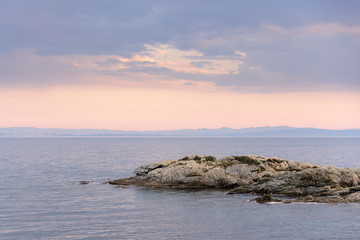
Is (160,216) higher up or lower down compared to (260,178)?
lower down

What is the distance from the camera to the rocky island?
172 ft

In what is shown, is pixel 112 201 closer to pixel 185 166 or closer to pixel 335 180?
pixel 185 166

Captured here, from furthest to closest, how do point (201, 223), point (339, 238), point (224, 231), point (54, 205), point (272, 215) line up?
point (54, 205) → point (272, 215) → point (201, 223) → point (224, 231) → point (339, 238)

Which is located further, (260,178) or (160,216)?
(260,178)

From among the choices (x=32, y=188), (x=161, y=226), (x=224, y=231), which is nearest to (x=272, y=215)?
(x=224, y=231)

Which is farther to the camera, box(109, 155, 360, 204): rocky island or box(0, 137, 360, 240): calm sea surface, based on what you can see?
box(109, 155, 360, 204): rocky island

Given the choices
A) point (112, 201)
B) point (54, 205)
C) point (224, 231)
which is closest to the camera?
point (224, 231)

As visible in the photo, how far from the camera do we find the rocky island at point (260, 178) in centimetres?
5256

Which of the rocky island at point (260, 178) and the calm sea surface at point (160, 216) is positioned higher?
the rocky island at point (260, 178)

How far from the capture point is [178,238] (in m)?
34.0

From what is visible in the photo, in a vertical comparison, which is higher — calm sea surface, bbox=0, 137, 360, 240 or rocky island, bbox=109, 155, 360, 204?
rocky island, bbox=109, 155, 360, 204

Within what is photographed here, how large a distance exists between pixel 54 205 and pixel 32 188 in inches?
689

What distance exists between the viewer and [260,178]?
62.4 metres

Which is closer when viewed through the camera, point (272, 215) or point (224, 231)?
point (224, 231)
